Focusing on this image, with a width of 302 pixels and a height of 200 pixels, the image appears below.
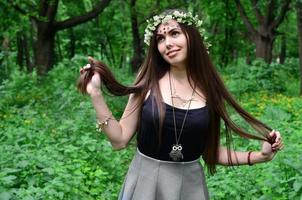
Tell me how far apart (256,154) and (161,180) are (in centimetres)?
58

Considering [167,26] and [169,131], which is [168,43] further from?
[169,131]

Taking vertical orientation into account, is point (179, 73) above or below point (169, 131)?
above

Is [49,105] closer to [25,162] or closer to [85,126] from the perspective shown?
[85,126]

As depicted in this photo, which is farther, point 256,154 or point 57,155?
point 57,155

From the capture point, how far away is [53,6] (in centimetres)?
1330

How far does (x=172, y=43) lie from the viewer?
2.64 meters

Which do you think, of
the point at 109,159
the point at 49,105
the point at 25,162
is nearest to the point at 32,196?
the point at 25,162

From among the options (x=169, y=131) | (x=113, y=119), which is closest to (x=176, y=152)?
(x=169, y=131)

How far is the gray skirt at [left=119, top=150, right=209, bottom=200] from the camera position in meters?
2.69

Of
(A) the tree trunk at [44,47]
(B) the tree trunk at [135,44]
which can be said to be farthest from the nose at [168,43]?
(B) the tree trunk at [135,44]

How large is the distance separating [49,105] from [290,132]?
205 inches

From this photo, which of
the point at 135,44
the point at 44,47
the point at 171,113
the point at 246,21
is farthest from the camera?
the point at 135,44

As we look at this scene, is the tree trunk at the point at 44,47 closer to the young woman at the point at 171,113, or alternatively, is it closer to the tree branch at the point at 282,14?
the tree branch at the point at 282,14

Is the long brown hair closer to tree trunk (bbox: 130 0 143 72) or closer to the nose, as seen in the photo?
the nose
